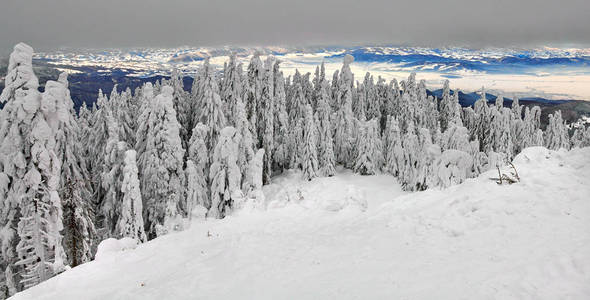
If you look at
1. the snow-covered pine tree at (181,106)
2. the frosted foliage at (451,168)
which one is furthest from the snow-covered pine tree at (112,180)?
the frosted foliage at (451,168)

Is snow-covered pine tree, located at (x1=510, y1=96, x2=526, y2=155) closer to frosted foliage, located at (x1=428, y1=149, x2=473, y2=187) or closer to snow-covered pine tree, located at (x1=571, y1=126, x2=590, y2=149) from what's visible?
snow-covered pine tree, located at (x1=571, y1=126, x2=590, y2=149)

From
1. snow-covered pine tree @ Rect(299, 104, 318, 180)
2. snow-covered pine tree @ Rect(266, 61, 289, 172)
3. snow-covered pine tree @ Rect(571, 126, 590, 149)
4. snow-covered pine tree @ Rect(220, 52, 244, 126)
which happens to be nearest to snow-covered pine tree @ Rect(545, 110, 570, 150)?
snow-covered pine tree @ Rect(571, 126, 590, 149)

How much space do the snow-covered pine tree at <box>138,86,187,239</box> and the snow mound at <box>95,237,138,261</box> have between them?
8613mm

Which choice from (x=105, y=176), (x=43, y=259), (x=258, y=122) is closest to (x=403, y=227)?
(x=43, y=259)

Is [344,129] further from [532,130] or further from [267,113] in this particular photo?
[532,130]

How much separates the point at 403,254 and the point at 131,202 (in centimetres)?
1483

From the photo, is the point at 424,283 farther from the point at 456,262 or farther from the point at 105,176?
the point at 105,176

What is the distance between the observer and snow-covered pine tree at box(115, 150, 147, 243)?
56.5 feet

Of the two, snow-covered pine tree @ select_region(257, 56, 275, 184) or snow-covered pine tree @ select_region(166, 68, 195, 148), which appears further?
snow-covered pine tree @ select_region(257, 56, 275, 184)

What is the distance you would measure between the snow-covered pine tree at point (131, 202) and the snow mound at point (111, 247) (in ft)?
13.9

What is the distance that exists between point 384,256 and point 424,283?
1961 millimetres

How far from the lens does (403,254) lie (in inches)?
356

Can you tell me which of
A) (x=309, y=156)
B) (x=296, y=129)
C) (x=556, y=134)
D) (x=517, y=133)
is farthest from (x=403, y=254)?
(x=517, y=133)

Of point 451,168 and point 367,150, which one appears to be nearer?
point 451,168
